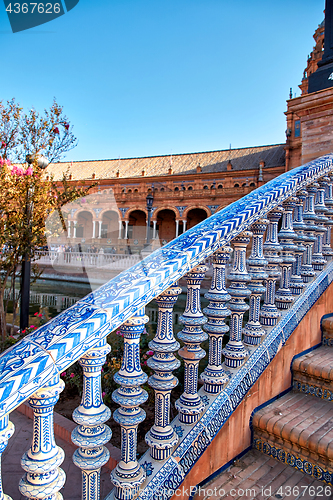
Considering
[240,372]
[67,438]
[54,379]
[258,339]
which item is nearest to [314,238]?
[258,339]

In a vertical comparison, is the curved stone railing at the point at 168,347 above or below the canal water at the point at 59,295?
above

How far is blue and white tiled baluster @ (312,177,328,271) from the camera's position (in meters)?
2.29

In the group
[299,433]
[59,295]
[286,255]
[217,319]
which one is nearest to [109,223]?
[59,295]

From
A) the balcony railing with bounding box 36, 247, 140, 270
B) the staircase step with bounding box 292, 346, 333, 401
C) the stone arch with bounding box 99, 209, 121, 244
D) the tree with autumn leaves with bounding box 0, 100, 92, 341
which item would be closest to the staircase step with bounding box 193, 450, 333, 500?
the staircase step with bounding box 292, 346, 333, 401

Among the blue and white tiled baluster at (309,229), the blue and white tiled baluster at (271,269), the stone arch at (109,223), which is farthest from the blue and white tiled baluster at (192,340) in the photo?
the stone arch at (109,223)

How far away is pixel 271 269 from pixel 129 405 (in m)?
1.12

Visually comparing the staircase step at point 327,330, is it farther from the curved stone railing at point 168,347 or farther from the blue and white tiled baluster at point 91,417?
the blue and white tiled baluster at point 91,417

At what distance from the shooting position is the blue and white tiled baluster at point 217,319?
1466mm

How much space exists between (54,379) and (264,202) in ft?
4.22

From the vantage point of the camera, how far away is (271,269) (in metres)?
1.85

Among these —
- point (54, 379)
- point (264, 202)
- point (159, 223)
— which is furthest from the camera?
point (159, 223)

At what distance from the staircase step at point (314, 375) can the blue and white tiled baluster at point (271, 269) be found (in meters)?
0.34

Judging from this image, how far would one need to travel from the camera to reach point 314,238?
2172 mm

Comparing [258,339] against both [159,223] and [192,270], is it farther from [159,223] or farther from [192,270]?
[159,223]
